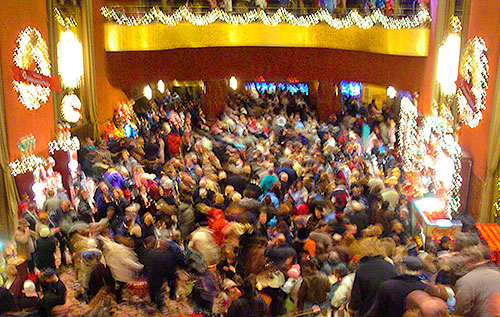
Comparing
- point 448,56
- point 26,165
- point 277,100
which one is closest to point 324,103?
point 277,100

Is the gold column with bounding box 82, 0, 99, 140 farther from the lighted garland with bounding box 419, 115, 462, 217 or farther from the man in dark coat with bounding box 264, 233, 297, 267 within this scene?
the man in dark coat with bounding box 264, 233, 297, 267

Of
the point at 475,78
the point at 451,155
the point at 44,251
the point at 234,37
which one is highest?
the point at 234,37

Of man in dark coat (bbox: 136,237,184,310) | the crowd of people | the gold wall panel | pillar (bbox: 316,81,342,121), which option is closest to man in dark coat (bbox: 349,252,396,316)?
the crowd of people

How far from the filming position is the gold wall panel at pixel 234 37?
16719 mm

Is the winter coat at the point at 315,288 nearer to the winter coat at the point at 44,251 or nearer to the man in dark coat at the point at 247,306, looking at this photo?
the man in dark coat at the point at 247,306

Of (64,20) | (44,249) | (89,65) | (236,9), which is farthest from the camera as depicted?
(236,9)

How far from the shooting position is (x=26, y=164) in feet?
37.0

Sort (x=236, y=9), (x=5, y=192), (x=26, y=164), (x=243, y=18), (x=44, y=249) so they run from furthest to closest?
1. (x=236, y=9)
2. (x=243, y=18)
3. (x=26, y=164)
4. (x=5, y=192)
5. (x=44, y=249)

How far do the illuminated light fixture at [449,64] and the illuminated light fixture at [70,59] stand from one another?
882 cm

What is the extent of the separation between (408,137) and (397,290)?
30.6 ft

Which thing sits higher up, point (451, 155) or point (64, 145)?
point (451, 155)

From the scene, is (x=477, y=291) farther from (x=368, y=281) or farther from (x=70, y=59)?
(x=70, y=59)

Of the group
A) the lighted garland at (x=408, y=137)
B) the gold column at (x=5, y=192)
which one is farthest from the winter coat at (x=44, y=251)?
the lighted garland at (x=408, y=137)

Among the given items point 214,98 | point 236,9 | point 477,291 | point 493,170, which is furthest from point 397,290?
point 214,98
